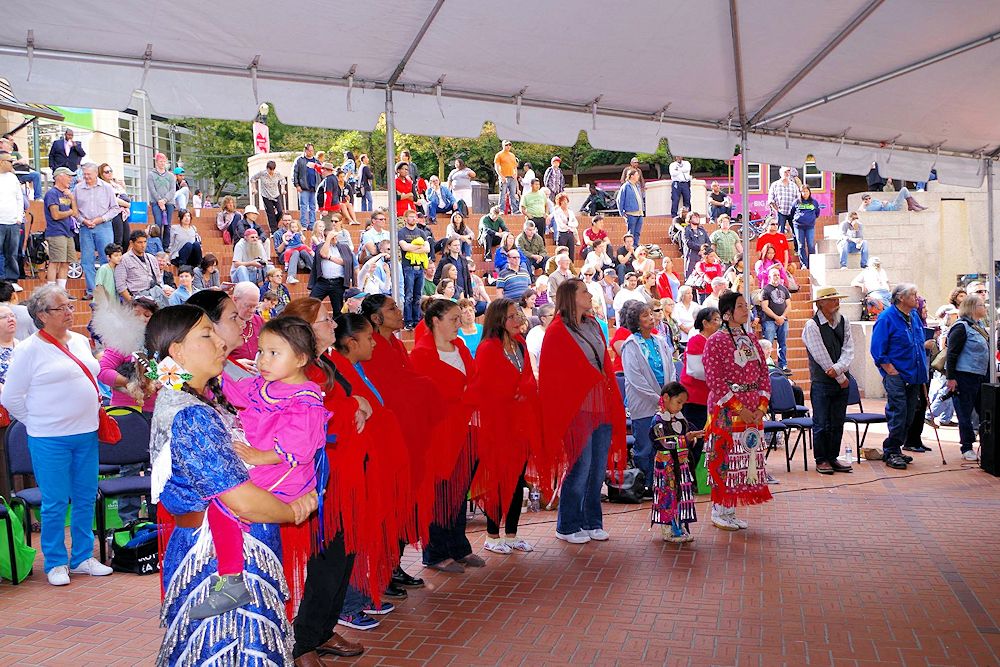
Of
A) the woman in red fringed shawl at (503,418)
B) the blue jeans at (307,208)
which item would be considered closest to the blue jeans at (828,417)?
the woman in red fringed shawl at (503,418)

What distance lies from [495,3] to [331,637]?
356cm

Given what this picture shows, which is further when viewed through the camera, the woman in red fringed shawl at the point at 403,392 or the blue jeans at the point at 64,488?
the blue jeans at the point at 64,488

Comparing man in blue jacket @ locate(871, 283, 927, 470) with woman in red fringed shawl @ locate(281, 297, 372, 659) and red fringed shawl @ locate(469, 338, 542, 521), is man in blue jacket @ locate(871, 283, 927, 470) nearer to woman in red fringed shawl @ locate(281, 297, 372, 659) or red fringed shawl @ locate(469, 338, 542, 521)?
red fringed shawl @ locate(469, 338, 542, 521)

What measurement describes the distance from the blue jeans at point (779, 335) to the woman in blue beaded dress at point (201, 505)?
41.5 ft

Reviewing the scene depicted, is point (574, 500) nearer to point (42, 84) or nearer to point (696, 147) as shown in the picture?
point (696, 147)

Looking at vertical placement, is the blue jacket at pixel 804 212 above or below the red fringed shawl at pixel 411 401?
above

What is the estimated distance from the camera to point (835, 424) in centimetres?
921

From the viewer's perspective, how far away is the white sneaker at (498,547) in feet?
21.2

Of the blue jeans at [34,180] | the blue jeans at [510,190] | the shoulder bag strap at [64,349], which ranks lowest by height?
the shoulder bag strap at [64,349]

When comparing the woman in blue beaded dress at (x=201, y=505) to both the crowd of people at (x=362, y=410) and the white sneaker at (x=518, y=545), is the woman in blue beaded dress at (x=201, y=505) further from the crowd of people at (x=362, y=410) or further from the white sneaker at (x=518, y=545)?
the white sneaker at (x=518, y=545)

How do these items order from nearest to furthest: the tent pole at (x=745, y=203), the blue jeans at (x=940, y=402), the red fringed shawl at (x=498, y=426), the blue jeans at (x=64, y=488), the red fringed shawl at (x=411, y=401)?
the red fringed shawl at (x=411, y=401) < the blue jeans at (x=64, y=488) < the red fringed shawl at (x=498, y=426) < the tent pole at (x=745, y=203) < the blue jeans at (x=940, y=402)

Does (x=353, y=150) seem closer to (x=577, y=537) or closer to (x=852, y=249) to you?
(x=852, y=249)

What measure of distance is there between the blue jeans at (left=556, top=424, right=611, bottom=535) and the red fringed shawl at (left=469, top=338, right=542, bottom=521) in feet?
1.45

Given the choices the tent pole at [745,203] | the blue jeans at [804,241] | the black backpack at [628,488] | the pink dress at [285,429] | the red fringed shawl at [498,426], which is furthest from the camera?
the blue jeans at [804,241]
